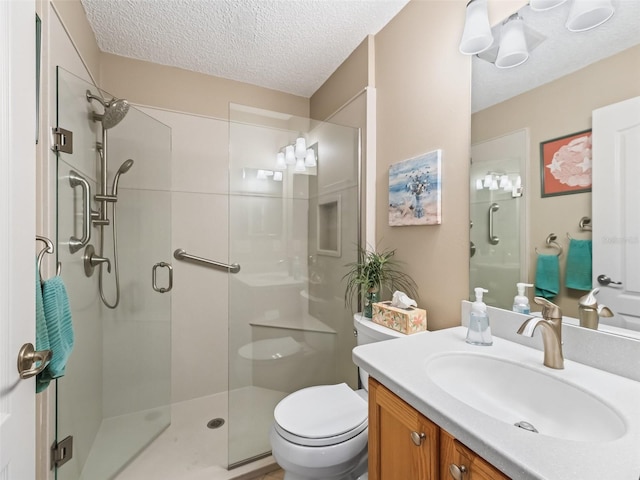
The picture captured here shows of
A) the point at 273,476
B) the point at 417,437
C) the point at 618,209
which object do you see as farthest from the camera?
the point at 273,476

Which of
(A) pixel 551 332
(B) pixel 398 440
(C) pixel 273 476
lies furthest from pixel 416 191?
(C) pixel 273 476

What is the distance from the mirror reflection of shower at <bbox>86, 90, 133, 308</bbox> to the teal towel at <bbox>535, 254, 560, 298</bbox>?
208cm

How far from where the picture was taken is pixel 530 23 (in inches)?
41.1

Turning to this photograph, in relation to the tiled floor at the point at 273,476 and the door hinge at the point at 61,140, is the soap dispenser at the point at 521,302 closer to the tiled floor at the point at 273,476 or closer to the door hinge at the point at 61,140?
the tiled floor at the point at 273,476

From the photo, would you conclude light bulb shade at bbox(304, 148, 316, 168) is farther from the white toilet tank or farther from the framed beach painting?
the white toilet tank

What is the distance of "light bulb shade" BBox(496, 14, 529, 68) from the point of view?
1063 millimetres

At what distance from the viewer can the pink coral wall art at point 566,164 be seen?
0.88 m

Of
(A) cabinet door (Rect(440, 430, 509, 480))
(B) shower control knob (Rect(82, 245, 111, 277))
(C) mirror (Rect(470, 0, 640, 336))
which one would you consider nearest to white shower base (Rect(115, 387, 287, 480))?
(B) shower control knob (Rect(82, 245, 111, 277))

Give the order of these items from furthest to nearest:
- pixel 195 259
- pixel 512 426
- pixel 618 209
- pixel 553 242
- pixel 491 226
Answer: pixel 195 259 < pixel 491 226 < pixel 553 242 < pixel 618 209 < pixel 512 426

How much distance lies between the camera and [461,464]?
23.8 inches

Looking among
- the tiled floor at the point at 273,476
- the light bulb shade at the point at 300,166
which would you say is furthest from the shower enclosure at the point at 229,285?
the tiled floor at the point at 273,476

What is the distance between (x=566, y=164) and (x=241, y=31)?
184cm

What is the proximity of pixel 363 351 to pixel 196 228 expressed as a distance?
5.61 ft

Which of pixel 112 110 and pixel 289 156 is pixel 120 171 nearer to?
pixel 112 110
